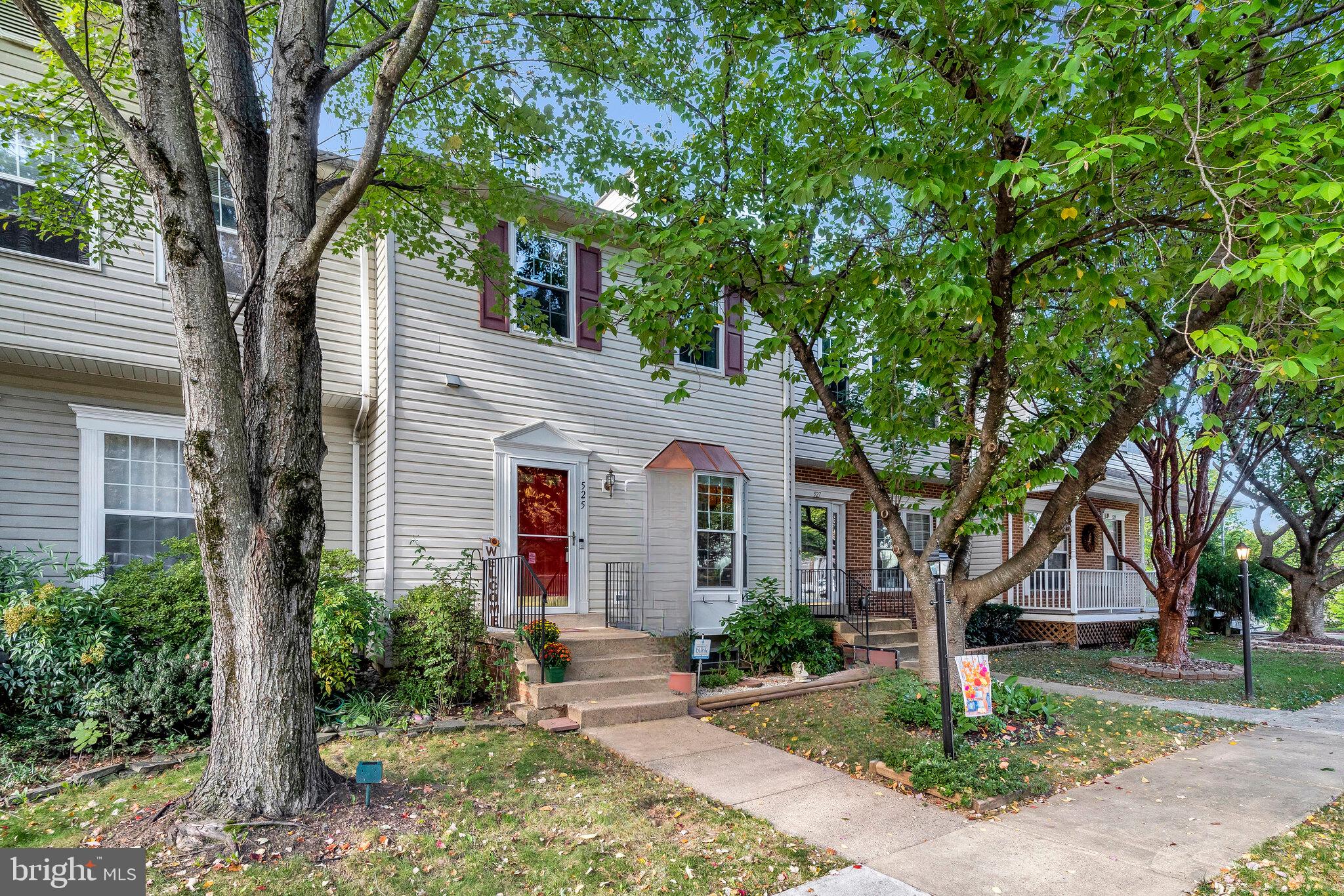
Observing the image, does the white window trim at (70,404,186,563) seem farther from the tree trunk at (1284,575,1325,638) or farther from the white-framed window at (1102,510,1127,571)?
the white-framed window at (1102,510,1127,571)

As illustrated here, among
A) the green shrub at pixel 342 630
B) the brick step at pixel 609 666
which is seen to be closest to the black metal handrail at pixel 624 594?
the brick step at pixel 609 666

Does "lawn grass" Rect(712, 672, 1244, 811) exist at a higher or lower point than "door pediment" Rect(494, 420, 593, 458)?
lower

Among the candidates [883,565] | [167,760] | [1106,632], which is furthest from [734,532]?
[1106,632]

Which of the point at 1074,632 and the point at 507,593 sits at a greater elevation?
the point at 507,593

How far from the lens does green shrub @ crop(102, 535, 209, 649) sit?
269 inches

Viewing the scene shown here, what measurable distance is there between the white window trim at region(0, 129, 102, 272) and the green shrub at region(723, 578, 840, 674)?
331 inches

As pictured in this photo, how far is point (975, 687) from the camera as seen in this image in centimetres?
600

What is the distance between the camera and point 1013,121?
552 cm

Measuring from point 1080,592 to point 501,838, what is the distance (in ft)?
46.9

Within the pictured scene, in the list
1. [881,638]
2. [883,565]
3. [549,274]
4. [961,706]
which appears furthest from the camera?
[883,565]

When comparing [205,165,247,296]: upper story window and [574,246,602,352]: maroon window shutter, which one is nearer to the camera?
[205,165,247,296]: upper story window

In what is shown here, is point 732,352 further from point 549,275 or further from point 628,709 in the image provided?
point 628,709

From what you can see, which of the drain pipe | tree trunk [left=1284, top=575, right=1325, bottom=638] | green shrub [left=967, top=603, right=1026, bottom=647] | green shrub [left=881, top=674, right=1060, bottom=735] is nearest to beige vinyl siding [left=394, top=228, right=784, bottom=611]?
the drain pipe

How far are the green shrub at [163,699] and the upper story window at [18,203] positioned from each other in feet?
13.8
